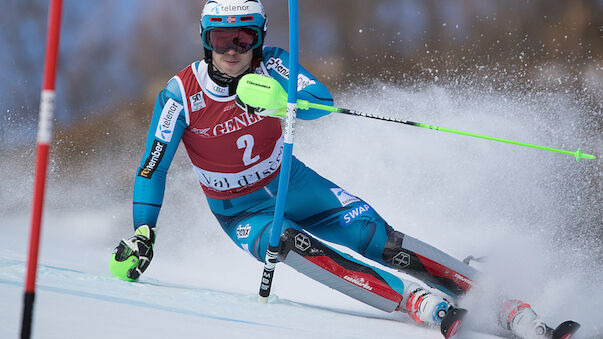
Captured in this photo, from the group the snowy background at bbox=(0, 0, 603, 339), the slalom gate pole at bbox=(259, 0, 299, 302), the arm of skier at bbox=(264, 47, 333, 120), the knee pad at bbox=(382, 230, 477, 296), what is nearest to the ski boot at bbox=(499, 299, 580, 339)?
the knee pad at bbox=(382, 230, 477, 296)

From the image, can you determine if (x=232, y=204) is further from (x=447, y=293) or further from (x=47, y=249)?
(x=47, y=249)

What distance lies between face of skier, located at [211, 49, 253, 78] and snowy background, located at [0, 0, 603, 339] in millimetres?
1157

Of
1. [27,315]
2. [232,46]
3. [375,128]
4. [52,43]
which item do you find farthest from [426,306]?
[375,128]

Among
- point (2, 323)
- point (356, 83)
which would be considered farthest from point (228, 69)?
point (356, 83)

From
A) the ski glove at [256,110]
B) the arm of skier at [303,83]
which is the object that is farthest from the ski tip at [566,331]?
the ski glove at [256,110]

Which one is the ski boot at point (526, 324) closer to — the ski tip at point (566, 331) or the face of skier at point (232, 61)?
the ski tip at point (566, 331)

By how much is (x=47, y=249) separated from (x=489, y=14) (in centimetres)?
380

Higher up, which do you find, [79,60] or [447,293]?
[79,60]

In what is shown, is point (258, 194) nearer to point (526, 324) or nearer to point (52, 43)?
point (526, 324)

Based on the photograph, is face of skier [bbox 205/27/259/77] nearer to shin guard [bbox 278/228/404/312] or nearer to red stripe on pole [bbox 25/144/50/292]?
shin guard [bbox 278/228/404/312]

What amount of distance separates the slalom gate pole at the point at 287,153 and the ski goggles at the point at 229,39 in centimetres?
35

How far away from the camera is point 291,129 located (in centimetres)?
238

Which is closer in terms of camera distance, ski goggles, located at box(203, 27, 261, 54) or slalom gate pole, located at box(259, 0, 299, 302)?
slalom gate pole, located at box(259, 0, 299, 302)

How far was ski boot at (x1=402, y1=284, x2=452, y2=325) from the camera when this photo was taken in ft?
7.65
